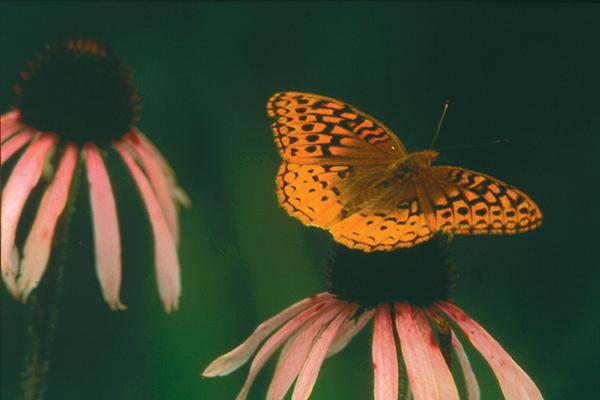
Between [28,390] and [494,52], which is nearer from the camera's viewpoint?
[28,390]

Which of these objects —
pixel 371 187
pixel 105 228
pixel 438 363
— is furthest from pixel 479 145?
pixel 105 228

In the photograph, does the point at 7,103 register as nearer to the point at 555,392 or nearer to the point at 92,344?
the point at 92,344

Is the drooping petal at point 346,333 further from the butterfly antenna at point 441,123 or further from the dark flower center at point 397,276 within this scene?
the butterfly antenna at point 441,123

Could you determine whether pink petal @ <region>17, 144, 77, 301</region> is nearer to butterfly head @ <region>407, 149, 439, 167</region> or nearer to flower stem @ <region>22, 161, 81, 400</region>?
flower stem @ <region>22, 161, 81, 400</region>

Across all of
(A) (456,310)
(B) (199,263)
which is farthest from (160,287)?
(A) (456,310)

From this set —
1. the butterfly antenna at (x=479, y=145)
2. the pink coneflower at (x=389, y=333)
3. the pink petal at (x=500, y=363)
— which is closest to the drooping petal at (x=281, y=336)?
the pink coneflower at (x=389, y=333)

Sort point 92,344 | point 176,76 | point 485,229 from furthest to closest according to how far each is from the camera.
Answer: point 176,76 < point 92,344 < point 485,229
